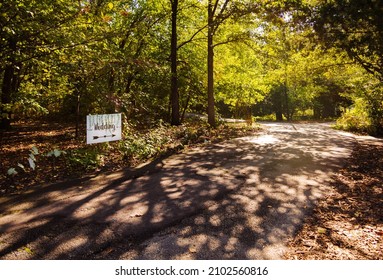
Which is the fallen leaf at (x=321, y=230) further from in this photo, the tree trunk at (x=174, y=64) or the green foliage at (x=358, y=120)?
the green foliage at (x=358, y=120)

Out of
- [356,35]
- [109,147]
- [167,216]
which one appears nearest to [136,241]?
[167,216]

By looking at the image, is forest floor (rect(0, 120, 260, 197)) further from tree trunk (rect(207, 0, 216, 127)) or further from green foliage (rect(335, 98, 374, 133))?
green foliage (rect(335, 98, 374, 133))

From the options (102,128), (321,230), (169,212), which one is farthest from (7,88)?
(321,230)

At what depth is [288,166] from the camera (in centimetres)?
870

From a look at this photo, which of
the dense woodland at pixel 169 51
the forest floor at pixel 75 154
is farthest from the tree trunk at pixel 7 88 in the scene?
the forest floor at pixel 75 154

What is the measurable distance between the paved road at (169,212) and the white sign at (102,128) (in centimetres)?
137

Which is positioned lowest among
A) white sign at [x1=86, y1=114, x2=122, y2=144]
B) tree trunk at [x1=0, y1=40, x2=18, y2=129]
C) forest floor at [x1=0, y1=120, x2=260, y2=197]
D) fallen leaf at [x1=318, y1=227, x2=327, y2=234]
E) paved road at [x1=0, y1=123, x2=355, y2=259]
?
fallen leaf at [x1=318, y1=227, x2=327, y2=234]

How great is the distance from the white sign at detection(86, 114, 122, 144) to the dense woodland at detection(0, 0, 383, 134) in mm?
682

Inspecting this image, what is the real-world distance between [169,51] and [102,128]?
10148 millimetres

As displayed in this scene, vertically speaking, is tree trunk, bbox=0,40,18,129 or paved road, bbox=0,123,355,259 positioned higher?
tree trunk, bbox=0,40,18,129

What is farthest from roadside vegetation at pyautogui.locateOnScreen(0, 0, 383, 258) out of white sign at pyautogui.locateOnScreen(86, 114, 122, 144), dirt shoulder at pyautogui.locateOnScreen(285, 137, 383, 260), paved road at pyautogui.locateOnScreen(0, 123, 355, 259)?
paved road at pyautogui.locateOnScreen(0, 123, 355, 259)

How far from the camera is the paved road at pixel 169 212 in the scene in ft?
13.3

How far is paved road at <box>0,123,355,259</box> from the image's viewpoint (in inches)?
159

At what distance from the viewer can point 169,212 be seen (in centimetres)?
528
